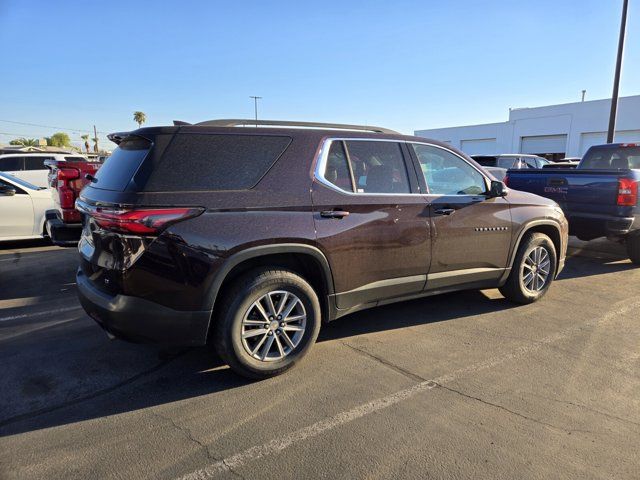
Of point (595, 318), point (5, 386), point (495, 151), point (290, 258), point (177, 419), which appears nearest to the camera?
point (177, 419)

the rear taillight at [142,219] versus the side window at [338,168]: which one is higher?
the side window at [338,168]

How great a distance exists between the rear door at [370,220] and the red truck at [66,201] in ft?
10.2

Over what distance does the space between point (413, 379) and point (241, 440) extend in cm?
142

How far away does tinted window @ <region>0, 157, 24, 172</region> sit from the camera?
42.0 feet

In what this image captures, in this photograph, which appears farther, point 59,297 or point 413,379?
point 59,297

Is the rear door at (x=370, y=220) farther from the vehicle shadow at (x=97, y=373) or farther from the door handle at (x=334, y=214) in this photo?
the vehicle shadow at (x=97, y=373)

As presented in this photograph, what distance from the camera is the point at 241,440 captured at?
107 inches

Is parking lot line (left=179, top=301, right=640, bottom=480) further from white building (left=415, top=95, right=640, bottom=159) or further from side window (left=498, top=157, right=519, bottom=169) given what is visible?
white building (left=415, top=95, right=640, bottom=159)

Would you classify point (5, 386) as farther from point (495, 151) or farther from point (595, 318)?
point (495, 151)

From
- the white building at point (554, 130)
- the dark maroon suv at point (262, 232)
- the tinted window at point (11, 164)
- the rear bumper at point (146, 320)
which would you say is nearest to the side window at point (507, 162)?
the dark maroon suv at point (262, 232)

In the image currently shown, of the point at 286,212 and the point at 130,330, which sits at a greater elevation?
the point at 286,212

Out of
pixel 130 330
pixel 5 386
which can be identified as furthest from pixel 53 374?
pixel 130 330

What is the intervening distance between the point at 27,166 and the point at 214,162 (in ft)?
41.6

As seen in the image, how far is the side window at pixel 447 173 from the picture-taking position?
170 inches
